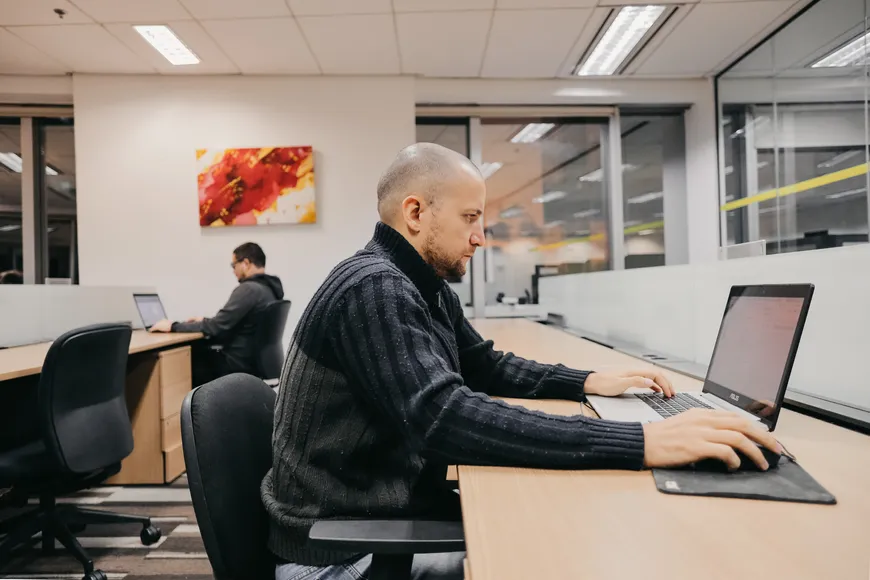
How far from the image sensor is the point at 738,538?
535 millimetres

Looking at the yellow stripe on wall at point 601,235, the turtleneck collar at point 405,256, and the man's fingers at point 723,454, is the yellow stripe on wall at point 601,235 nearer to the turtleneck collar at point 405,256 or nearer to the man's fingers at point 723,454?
the turtleneck collar at point 405,256

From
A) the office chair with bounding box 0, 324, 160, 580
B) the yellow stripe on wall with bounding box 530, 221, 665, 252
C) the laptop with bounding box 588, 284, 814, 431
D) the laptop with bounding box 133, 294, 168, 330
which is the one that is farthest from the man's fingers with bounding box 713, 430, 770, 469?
the yellow stripe on wall with bounding box 530, 221, 665, 252

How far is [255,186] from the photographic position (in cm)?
409

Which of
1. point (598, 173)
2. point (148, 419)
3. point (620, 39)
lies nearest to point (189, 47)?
point (148, 419)

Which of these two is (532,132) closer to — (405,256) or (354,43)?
(354,43)

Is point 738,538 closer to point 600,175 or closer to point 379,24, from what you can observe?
point 379,24

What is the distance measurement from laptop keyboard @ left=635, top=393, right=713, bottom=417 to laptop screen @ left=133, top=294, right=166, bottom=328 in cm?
341

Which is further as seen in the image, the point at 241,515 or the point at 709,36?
the point at 709,36

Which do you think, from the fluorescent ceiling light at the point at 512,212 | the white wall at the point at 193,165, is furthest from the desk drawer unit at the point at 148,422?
the fluorescent ceiling light at the point at 512,212

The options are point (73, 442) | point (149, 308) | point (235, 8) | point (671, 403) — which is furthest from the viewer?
point (149, 308)

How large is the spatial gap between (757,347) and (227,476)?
3.14ft

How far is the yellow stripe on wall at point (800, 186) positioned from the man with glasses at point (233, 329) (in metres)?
3.59

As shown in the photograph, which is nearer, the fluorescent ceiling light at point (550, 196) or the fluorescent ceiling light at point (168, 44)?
the fluorescent ceiling light at point (168, 44)

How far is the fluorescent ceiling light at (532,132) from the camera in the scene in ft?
15.4
